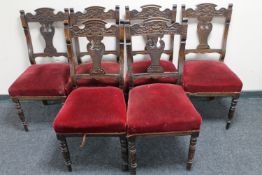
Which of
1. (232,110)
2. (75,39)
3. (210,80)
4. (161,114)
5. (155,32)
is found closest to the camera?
(161,114)

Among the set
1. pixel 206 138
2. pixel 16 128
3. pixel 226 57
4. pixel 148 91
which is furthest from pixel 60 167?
pixel 226 57

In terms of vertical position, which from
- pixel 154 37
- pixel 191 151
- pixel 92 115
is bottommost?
pixel 191 151

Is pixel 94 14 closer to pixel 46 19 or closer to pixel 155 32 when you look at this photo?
pixel 46 19

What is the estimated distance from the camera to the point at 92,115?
1.55 meters

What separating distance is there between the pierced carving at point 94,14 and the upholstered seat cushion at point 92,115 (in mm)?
704

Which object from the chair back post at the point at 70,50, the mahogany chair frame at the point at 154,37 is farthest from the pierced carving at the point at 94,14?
the mahogany chair frame at the point at 154,37

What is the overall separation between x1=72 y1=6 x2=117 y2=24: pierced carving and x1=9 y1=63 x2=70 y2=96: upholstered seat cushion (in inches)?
18.0

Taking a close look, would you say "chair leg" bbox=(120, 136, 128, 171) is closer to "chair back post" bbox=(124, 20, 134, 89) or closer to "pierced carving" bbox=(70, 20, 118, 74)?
"chair back post" bbox=(124, 20, 134, 89)

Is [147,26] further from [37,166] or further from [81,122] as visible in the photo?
[37,166]

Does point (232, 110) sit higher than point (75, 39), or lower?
lower

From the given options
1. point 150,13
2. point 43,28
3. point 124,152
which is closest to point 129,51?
point 150,13

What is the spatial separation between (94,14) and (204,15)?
0.89 metres

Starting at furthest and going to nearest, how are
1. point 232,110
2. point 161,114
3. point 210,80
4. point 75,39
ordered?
1. point 75,39
2. point 232,110
3. point 210,80
4. point 161,114

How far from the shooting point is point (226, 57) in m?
2.35
